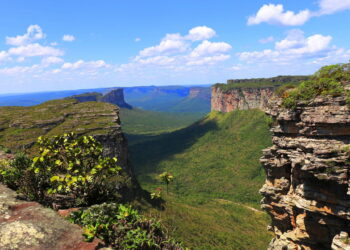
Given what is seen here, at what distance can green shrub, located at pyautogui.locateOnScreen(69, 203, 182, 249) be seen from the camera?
9.27m

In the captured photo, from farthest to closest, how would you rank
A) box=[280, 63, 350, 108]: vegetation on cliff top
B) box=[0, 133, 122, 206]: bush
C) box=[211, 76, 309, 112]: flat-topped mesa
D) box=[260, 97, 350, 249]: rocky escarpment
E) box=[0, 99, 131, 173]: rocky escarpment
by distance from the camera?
box=[211, 76, 309, 112]: flat-topped mesa
box=[0, 99, 131, 173]: rocky escarpment
box=[280, 63, 350, 108]: vegetation on cliff top
box=[260, 97, 350, 249]: rocky escarpment
box=[0, 133, 122, 206]: bush

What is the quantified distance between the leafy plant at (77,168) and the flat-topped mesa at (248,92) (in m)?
138

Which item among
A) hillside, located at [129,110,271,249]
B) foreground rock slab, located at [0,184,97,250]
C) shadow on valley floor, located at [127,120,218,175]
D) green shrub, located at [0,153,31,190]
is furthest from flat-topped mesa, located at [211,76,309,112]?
foreground rock slab, located at [0,184,97,250]

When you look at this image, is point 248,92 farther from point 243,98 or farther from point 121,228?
point 121,228

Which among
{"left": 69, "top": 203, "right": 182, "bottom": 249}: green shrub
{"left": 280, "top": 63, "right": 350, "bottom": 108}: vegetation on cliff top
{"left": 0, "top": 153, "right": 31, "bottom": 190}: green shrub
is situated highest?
{"left": 280, "top": 63, "right": 350, "bottom": 108}: vegetation on cliff top

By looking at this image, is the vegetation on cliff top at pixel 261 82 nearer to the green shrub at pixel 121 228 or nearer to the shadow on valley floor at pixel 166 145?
the shadow on valley floor at pixel 166 145

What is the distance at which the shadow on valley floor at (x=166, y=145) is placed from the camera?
154 m

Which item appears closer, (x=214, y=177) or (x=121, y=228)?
(x=121, y=228)

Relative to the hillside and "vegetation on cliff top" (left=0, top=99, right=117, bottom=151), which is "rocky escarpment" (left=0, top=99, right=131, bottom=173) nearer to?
"vegetation on cliff top" (left=0, top=99, right=117, bottom=151)

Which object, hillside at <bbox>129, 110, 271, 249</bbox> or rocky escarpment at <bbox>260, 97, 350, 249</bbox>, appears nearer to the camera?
rocky escarpment at <bbox>260, 97, 350, 249</bbox>

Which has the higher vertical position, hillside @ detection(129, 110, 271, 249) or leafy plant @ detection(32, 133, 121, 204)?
leafy plant @ detection(32, 133, 121, 204)

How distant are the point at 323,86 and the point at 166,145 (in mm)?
150492

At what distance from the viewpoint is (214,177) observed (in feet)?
401

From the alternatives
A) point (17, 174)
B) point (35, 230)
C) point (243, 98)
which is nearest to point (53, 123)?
point (17, 174)
